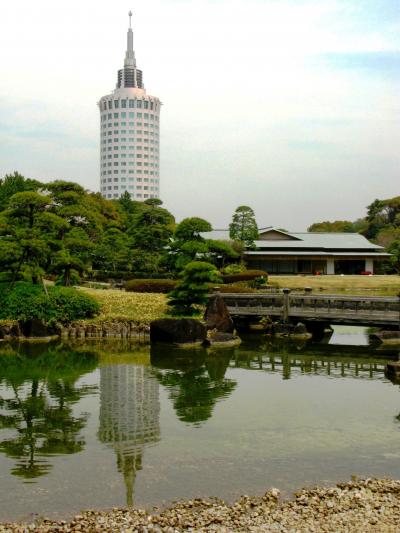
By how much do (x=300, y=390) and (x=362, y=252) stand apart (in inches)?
1743

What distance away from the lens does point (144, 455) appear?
1424 cm

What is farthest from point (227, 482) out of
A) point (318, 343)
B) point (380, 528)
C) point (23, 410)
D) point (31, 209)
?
point (31, 209)

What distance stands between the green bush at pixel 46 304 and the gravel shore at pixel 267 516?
2571cm

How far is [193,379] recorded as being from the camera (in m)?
23.6

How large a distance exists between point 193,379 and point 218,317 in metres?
11.1

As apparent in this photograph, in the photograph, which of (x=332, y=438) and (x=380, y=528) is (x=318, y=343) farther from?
(x=380, y=528)

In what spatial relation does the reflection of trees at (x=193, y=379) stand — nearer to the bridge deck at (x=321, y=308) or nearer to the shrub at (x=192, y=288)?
the shrub at (x=192, y=288)

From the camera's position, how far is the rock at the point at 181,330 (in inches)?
1241

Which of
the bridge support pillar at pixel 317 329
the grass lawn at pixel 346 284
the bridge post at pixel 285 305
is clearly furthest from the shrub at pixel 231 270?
the bridge post at pixel 285 305

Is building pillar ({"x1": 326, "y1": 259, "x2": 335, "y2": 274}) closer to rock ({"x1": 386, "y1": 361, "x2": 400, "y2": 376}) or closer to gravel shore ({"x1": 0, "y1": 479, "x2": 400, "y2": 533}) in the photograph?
rock ({"x1": 386, "y1": 361, "x2": 400, "y2": 376})

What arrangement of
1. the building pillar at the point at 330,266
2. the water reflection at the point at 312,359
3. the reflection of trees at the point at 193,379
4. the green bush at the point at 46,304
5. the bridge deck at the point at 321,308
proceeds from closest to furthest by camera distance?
the reflection of trees at the point at 193,379 → the water reflection at the point at 312,359 → the bridge deck at the point at 321,308 → the green bush at the point at 46,304 → the building pillar at the point at 330,266

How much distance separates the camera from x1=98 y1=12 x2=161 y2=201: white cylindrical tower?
607ft

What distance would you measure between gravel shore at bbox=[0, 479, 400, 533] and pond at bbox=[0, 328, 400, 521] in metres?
0.53

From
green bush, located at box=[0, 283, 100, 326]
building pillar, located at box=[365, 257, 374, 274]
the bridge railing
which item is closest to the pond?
the bridge railing
